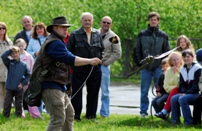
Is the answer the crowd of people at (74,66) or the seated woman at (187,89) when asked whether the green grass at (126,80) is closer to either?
the crowd of people at (74,66)

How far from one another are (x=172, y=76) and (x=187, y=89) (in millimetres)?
723

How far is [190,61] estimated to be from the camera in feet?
43.9

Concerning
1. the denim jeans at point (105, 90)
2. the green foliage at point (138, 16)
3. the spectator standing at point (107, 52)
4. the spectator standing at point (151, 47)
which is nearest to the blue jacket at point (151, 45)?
the spectator standing at point (151, 47)

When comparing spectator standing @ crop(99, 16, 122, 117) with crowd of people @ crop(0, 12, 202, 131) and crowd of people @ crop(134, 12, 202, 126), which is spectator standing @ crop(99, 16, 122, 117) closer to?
crowd of people @ crop(0, 12, 202, 131)

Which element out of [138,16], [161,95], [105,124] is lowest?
[105,124]

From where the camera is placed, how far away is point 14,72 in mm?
14570

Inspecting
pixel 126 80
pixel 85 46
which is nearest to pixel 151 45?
pixel 85 46

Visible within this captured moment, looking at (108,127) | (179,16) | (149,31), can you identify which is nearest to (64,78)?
(108,127)

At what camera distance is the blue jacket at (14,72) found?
47.7ft

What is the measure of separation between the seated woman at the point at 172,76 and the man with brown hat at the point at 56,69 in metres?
4.12

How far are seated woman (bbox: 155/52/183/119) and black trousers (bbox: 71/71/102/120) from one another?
4.65 feet

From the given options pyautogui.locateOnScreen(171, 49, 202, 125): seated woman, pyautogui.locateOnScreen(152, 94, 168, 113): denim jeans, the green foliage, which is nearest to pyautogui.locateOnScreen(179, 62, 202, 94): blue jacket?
pyautogui.locateOnScreen(171, 49, 202, 125): seated woman

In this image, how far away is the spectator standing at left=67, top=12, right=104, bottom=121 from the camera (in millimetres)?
14125

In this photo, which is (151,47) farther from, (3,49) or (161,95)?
(3,49)
